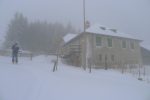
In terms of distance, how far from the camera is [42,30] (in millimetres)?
19828

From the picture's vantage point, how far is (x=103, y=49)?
13.8 meters

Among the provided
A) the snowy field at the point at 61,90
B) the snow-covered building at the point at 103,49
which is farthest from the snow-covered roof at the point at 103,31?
the snowy field at the point at 61,90

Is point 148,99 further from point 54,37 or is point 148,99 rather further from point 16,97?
point 54,37

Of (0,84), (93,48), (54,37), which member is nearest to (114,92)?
(0,84)

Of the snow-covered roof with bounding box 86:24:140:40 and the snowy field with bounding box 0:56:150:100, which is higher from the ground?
the snow-covered roof with bounding box 86:24:140:40

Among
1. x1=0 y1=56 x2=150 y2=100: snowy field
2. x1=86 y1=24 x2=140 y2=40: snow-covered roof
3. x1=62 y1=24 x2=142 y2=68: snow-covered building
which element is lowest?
x1=0 y1=56 x2=150 y2=100: snowy field

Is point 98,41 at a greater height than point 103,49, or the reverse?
point 98,41

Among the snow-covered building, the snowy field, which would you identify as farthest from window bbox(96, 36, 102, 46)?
the snowy field

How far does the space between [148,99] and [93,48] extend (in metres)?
9.08

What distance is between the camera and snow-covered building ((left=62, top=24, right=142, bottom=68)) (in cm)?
1311

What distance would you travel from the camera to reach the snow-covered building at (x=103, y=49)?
1311cm

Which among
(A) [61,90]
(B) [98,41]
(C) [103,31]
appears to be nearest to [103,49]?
(B) [98,41]

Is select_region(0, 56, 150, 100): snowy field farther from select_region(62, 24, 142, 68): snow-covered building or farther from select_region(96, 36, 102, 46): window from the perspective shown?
select_region(96, 36, 102, 46): window

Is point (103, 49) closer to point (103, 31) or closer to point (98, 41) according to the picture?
point (98, 41)
